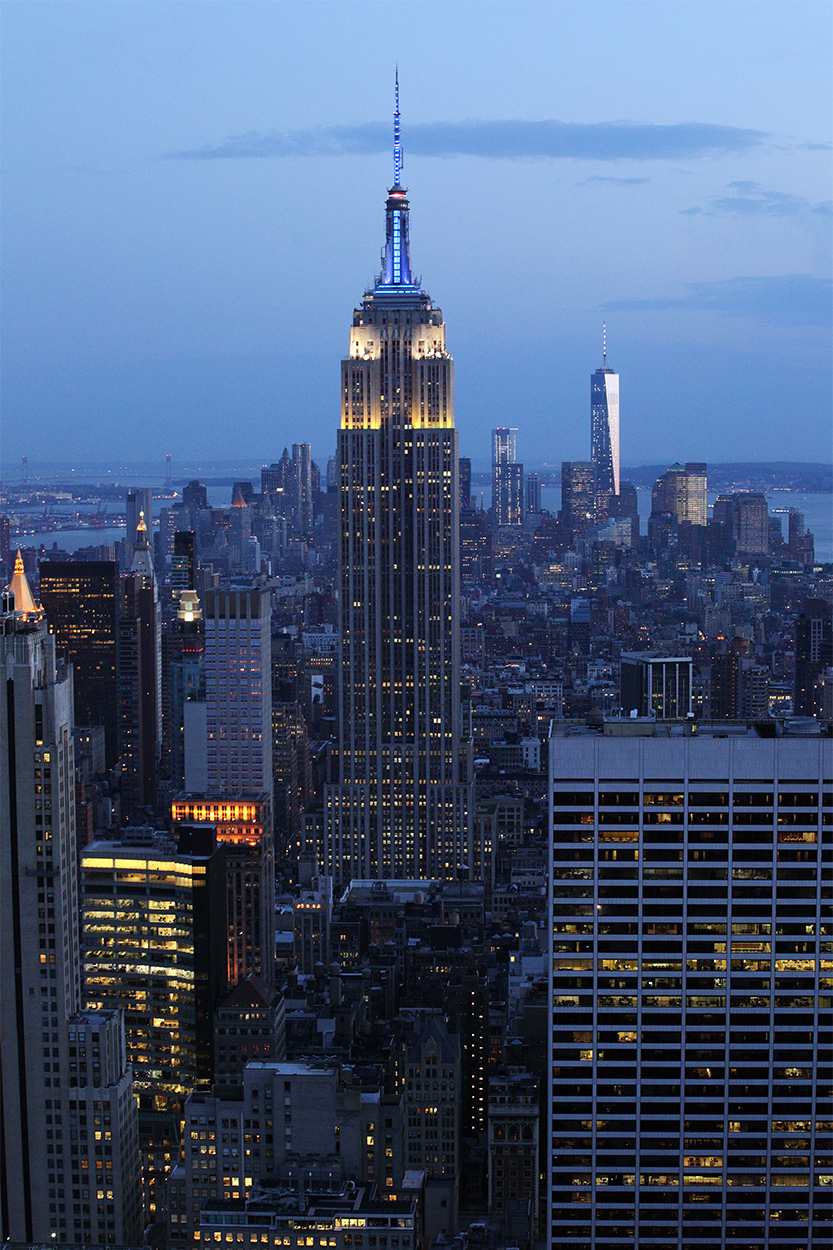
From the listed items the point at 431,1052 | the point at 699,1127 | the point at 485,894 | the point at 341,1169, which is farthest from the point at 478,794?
the point at 699,1127

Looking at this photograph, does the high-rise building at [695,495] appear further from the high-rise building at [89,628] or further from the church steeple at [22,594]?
the church steeple at [22,594]

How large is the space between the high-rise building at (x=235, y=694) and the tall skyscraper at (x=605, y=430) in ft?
245

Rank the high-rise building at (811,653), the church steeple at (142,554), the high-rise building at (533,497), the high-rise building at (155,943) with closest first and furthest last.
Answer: the high-rise building at (155,943) < the high-rise building at (811,653) < the church steeple at (142,554) < the high-rise building at (533,497)

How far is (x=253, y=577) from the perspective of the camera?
13112 cm

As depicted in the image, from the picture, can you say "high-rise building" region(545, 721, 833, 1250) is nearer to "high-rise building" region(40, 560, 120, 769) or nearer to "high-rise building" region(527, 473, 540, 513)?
"high-rise building" region(40, 560, 120, 769)

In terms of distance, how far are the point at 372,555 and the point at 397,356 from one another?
10928 millimetres

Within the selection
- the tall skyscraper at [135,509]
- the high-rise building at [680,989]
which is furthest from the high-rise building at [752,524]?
A: the high-rise building at [680,989]

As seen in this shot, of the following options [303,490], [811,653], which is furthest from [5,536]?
[303,490]

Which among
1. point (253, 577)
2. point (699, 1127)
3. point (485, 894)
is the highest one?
point (253, 577)

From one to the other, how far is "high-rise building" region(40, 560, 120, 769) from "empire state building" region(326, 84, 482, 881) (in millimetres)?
20052

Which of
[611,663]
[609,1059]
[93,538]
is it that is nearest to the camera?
[609,1059]

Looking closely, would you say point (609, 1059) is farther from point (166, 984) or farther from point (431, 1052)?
point (166, 984)

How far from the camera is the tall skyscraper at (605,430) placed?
15838cm

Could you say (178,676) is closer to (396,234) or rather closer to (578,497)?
(396,234)
